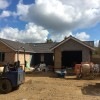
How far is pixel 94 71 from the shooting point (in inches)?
1090

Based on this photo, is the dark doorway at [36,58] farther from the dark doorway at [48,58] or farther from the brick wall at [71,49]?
the brick wall at [71,49]

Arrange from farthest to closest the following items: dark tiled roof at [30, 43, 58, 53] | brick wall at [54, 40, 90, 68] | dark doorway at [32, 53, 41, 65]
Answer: dark doorway at [32, 53, 41, 65], dark tiled roof at [30, 43, 58, 53], brick wall at [54, 40, 90, 68]

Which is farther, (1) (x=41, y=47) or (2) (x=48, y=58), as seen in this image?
(1) (x=41, y=47)

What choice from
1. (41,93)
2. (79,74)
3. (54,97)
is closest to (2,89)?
(41,93)

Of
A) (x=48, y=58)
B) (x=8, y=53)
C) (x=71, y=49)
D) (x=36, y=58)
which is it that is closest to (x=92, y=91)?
(x=71, y=49)

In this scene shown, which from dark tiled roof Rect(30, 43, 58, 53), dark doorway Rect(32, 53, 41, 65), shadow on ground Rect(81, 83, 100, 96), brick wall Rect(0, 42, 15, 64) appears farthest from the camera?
dark doorway Rect(32, 53, 41, 65)

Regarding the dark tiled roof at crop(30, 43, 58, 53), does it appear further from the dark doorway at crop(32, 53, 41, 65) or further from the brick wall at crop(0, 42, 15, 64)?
the brick wall at crop(0, 42, 15, 64)

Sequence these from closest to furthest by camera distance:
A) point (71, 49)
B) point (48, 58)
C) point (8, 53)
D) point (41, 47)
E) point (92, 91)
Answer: point (92, 91) < point (71, 49) < point (8, 53) < point (48, 58) < point (41, 47)

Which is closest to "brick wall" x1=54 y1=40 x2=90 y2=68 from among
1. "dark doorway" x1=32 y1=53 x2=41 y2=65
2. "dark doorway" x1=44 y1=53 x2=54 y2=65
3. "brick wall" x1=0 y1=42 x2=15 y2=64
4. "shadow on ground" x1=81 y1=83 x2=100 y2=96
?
"brick wall" x1=0 y1=42 x2=15 y2=64

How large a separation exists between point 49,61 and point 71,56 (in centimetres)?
408

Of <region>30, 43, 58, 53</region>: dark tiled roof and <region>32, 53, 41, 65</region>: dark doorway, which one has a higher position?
<region>30, 43, 58, 53</region>: dark tiled roof

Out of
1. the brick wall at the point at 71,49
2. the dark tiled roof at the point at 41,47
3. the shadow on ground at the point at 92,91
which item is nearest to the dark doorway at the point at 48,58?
the dark tiled roof at the point at 41,47

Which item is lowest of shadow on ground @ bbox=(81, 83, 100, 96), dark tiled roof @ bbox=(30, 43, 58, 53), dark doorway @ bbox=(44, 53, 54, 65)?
shadow on ground @ bbox=(81, 83, 100, 96)

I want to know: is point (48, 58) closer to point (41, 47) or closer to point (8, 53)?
point (41, 47)
